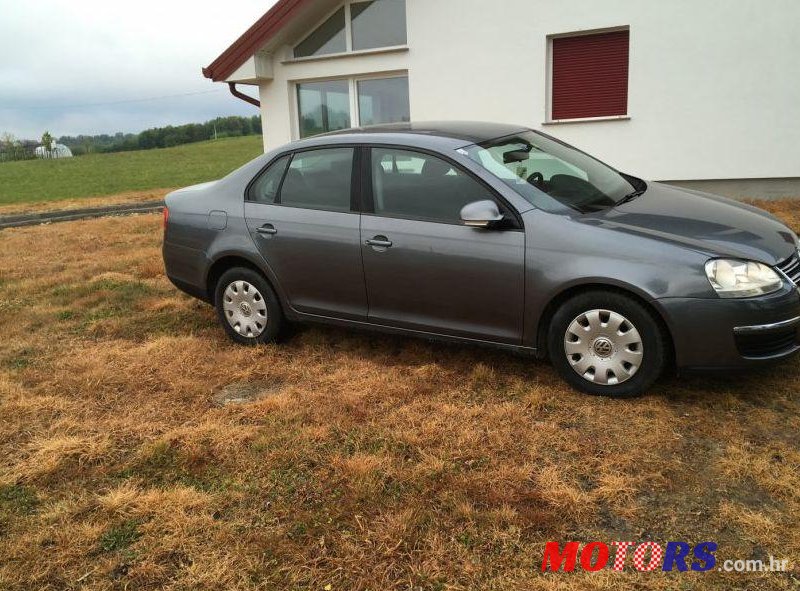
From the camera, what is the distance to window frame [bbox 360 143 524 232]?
387cm

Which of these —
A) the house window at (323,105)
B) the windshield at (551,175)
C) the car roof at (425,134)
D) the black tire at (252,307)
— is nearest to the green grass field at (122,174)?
the house window at (323,105)

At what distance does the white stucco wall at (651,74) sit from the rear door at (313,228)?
6488 millimetres

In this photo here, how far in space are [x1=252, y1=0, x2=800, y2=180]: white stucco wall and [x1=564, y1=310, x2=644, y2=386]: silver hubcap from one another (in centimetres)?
713

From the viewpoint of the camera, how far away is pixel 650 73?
9500 mm

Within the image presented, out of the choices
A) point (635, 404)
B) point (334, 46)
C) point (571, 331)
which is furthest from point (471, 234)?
point (334, 46)

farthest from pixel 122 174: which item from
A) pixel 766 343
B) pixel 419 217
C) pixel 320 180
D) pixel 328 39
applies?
pixel 766 343

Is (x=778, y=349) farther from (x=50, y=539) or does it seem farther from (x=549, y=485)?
(x=50, y=539)

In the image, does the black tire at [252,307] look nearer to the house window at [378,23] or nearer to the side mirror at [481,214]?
the side mirror at [481,214]

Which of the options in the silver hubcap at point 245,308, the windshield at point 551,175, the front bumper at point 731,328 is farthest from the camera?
the silver hubcap at point 245,308

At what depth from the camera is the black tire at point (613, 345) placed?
11.6 feet

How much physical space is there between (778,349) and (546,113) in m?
7.49

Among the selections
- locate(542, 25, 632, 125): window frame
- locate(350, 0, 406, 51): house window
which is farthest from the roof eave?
locate(542, 25, 632, 125): window frame

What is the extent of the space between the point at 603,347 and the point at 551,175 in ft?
4.21

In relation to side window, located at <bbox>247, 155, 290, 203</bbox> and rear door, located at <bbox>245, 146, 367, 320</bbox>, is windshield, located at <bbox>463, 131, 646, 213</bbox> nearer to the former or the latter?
rear door, located at <bbox>245, 146, 367, 320</bbox>
